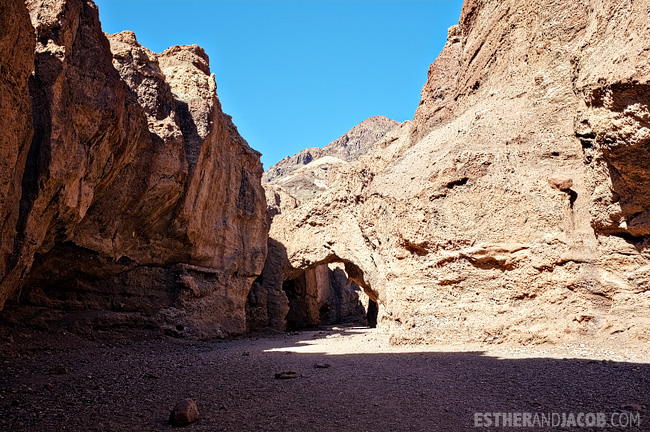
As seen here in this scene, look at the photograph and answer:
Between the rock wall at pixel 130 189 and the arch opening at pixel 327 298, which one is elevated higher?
the rock wall at pixel 130 189

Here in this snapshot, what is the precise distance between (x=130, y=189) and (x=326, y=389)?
706 centimetres

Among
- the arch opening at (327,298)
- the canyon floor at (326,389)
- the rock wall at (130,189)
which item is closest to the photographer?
the canyon floor at (326,389)

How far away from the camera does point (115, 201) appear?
9281 millimetres

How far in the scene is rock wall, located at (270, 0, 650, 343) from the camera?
661cm

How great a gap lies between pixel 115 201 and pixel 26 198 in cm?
362

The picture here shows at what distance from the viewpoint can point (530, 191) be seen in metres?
7.96

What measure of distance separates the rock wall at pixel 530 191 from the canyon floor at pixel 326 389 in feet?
3.12

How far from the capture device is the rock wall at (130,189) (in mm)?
6117

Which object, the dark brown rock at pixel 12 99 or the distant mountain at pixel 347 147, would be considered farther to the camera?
the distant mountain at pixel 347 147

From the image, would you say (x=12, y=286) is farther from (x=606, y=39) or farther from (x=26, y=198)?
(x=606, y=39)

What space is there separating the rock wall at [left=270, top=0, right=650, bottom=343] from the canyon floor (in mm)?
952

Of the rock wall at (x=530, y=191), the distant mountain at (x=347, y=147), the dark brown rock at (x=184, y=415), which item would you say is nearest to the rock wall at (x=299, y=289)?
the rock wall at (x=530, y=191)

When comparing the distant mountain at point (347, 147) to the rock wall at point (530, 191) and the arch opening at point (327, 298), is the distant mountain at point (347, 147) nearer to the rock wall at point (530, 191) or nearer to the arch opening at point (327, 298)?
the arch opening at point (327, 298)

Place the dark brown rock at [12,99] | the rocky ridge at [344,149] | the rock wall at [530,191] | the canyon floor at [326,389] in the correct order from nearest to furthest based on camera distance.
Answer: the canyon floor at [326,389] → the dark brown rock at [12,99] → the rock wall at [530,191] → the rocky ridge at [344,149]
